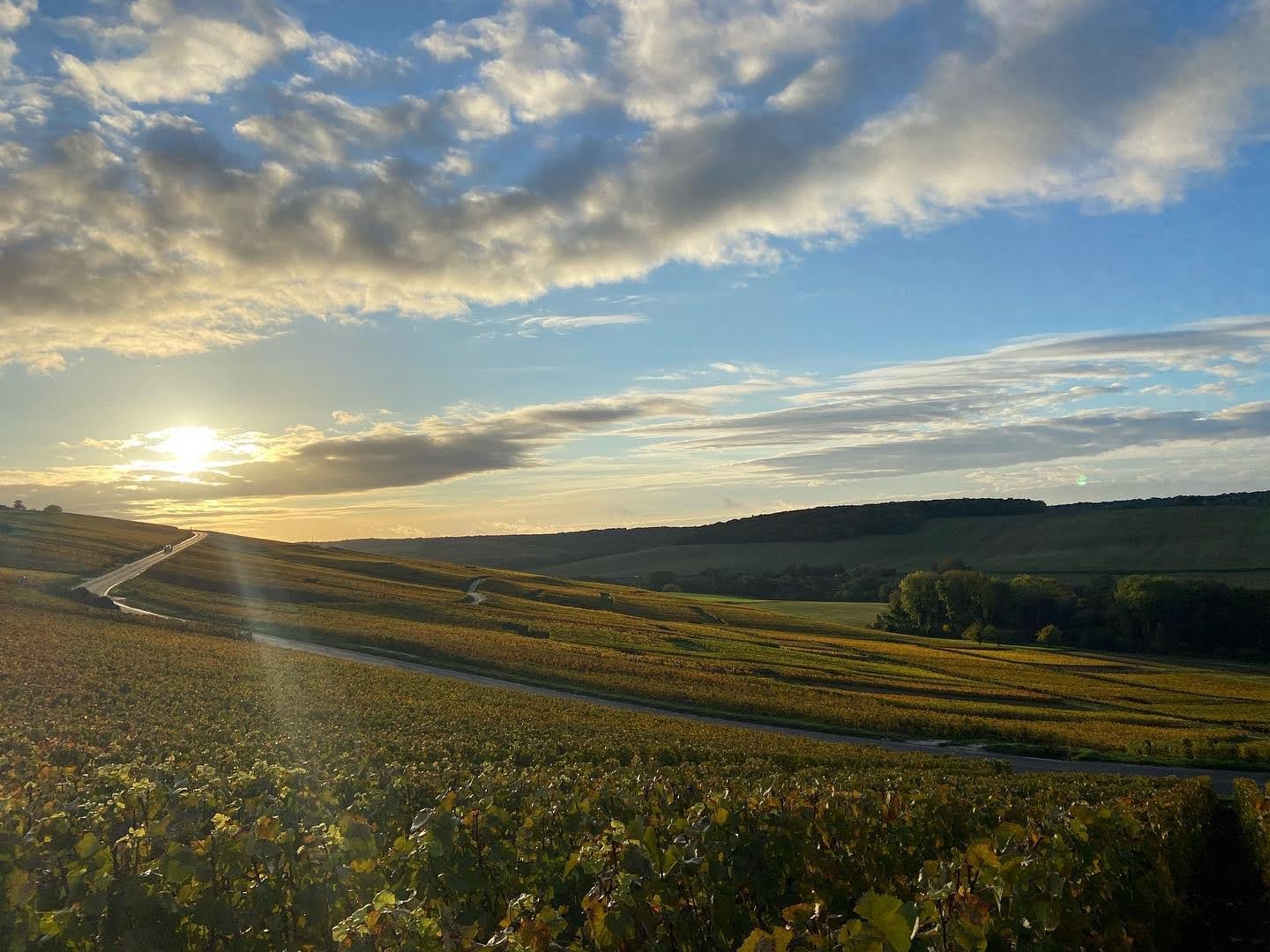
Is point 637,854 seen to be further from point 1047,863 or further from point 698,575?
point 698,575

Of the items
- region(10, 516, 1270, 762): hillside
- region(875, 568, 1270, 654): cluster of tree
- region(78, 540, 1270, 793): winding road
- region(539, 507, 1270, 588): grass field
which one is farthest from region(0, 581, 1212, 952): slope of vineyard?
region(539, 507, 1270, 588): grass field

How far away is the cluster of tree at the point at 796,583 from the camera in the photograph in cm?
15088

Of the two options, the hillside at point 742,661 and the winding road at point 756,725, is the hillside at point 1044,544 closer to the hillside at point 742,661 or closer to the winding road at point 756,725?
the hillside at point 742,661

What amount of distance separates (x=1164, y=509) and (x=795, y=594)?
72184mm

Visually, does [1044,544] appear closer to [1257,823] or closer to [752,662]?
[752,662]

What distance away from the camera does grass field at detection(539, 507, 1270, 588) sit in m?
141

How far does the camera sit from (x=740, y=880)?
7820mm

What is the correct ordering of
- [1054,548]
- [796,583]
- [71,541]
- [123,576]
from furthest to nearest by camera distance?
[1054,548], [796,583], [71,541], [123,576]

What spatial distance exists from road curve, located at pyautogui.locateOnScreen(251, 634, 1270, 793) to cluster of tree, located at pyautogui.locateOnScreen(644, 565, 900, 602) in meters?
98.8

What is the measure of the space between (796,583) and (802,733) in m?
112

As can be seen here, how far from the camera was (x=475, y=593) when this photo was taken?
364 ft

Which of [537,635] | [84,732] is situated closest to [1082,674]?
[537,635]

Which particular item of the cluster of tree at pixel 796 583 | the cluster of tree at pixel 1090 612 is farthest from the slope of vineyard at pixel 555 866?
the cluster of tree at pixel 796 583

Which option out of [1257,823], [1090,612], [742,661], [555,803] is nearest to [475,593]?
[742,661]
